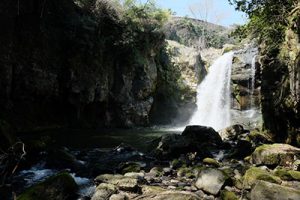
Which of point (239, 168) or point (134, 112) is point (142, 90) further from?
point (239, 168)

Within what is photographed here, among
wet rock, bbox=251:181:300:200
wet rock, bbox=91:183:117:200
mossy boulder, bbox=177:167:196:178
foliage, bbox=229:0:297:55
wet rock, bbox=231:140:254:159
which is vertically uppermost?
foliage, bbox=229:0:297:55

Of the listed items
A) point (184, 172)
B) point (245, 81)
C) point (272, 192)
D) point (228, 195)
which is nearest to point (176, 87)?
point (245, 81)

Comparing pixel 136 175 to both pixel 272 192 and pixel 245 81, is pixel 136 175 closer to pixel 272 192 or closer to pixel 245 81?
pixel 272 192

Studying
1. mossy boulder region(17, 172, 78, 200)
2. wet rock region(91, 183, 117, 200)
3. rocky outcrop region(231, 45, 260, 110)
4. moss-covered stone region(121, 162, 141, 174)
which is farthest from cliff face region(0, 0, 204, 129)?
wet rock region(91, 183, 117, 200)

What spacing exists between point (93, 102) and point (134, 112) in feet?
13.5

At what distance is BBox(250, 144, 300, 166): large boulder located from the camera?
10.2 metres

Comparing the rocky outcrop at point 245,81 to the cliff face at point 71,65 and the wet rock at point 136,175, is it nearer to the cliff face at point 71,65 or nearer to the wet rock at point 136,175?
the cliff face at point 71,65

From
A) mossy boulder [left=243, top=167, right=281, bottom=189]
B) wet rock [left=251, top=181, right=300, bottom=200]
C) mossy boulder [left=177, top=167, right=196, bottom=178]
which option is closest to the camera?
wet rock [left=251, top=181, right=300, bottom=200]

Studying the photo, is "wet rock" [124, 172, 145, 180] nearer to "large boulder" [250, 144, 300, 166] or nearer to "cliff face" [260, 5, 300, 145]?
"large boulder" [250, 144, 300, 166]

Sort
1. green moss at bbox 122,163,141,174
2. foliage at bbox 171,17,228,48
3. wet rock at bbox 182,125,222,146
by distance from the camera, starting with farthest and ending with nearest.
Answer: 1. foliage at bbox 171,17,228,48
2. wet rock at bbox 182,125,222,146
3. green moss at bbox 122,163,141,174

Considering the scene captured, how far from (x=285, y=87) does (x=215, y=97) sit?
740 inches

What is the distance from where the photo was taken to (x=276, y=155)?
10367mm

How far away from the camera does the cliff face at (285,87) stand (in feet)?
38.9

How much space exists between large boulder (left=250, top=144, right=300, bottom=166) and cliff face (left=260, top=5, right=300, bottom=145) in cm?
172
